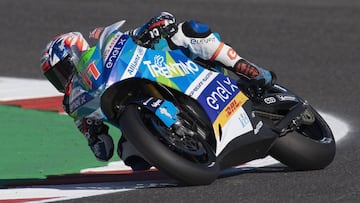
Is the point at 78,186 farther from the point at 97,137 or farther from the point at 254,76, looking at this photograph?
the point at 254,76

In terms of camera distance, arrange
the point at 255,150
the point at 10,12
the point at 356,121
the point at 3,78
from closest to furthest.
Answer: the point at 255,150 < the point at 356,121 < the point at 3,78 < the point at 10,12

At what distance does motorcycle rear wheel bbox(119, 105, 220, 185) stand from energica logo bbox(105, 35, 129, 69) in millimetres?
303

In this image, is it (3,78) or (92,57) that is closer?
(92,57)

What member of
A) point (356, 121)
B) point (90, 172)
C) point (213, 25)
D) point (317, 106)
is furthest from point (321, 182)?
point (213, 25)

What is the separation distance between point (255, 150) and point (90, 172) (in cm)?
144

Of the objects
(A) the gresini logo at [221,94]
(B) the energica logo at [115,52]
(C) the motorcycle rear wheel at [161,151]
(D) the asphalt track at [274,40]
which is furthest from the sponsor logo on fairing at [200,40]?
(D) the asphalt track at [274,40]

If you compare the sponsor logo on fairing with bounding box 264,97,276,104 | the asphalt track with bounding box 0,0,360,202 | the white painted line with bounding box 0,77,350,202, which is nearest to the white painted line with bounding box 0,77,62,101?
the white painted line with bounding box 0,77,350,202

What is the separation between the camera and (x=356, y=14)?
14.8m

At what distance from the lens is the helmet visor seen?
7266 millimetres

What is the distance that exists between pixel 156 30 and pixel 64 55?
2.02 ft

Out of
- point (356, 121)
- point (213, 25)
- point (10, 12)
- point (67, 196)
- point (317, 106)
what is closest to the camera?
point (67, 196)

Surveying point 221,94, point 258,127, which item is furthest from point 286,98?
point 221,94

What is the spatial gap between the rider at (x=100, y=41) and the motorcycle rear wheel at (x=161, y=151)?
311 mm

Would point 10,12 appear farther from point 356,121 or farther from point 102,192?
point 102,192
